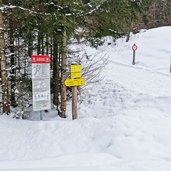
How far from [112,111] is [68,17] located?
377cm

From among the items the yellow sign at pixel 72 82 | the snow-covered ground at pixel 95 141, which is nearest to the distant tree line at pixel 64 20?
the yellow sign at pixel 72 82

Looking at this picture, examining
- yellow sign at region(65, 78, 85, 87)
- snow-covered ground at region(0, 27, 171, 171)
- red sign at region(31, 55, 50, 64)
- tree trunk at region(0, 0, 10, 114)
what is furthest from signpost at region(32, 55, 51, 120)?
tree trunk at region(0, 0, 10, 114)

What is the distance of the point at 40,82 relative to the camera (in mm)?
7898

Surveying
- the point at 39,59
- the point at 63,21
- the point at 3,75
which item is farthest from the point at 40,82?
the point at 63,21

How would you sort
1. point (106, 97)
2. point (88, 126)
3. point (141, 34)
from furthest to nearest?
point (141, 34), point (106, 97), point (88, 126)

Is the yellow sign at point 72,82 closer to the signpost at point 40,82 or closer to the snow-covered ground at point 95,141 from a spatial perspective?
the signpost at point 40,82

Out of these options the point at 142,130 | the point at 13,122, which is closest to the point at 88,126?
the point at 142,130

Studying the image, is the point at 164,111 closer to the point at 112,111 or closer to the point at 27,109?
the point at 112,111

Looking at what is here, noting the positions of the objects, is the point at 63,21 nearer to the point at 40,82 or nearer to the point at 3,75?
the point at 40,82

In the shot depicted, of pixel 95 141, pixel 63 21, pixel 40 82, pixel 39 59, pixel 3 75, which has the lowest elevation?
pixel 95 141

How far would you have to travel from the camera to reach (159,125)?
6660 millimetres

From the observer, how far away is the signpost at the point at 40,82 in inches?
307

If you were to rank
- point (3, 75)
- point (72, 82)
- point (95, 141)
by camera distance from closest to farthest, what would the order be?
point (95, 141) < point (72, 82) < point (3, 75)

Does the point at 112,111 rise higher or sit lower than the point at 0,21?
lower
